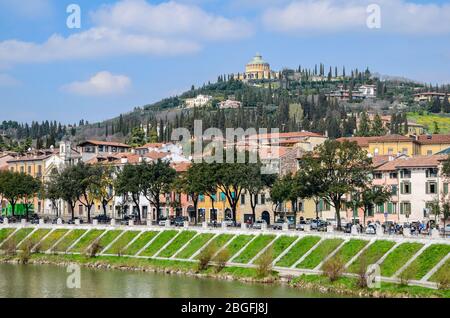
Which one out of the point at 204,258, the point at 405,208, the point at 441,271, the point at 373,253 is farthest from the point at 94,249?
the point at 441,271

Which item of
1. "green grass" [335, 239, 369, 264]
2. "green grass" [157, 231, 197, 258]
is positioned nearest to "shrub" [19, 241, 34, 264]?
"green grass" [157, 231, 197, 258]

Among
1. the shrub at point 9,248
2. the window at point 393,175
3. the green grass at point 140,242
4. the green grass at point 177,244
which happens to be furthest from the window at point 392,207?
the shrub at point 9,248

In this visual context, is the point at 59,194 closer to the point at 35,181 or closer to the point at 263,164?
the point at 35,181

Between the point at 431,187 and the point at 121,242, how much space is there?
35.8 metres

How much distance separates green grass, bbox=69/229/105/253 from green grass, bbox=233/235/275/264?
2172cm

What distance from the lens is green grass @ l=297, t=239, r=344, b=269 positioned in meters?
65.8

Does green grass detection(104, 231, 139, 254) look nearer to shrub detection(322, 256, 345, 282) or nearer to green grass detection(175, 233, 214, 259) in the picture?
green grass detection(175, 233, 214, 259)

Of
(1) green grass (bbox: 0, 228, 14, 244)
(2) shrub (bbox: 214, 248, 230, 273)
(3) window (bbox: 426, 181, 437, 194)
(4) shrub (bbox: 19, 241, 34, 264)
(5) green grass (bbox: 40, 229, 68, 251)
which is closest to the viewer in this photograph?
(2) shrub (bbox: 214, 248, 230, 273)

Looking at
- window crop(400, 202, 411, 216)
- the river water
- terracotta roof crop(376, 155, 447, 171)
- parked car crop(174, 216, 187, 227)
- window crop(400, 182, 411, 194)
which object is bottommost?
the river water

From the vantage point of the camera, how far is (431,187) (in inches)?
3708
